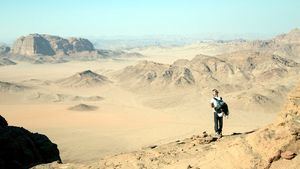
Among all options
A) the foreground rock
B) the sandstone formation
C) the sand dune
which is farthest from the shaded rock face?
the sandstone formation

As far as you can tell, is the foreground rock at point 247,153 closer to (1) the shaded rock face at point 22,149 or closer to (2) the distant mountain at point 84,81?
(1) the shaded rock face at point 22,149

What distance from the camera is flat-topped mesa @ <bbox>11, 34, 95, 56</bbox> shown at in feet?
465

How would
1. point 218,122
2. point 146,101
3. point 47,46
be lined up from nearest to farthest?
1. point 218,122
2. point 146,101
3. point 47,46

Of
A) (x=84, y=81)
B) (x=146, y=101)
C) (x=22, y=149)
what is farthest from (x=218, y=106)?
(x=84, y=81)

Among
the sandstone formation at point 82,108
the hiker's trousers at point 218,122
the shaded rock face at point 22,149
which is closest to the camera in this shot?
the hiker's trousers at point 218,122

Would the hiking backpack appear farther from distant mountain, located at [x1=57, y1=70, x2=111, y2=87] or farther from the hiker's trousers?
distant mountain, located at [x1=57, y1=70, x2=111, y2=87]

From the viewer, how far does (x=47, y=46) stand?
14500cm

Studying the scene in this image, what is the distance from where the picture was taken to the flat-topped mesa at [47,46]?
465ft

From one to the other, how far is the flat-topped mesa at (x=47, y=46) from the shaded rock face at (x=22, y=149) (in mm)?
124169

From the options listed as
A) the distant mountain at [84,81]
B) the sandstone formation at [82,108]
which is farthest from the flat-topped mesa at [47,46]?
the sandstone formation at [82,108]

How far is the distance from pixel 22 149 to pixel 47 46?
130 m

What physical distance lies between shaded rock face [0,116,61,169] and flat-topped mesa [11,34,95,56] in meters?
124

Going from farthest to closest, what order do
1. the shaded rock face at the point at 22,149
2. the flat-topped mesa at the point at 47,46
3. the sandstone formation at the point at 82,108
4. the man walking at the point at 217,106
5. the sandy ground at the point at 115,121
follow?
→ 1. the flat-topped mesa at the point at 47,46
2. the sandstone formation at the point at 82,108
3. the sandy ground at the point at 115,121
4. the shaded rock face at the point at 22,149
5. the man walking at the point at 217,106

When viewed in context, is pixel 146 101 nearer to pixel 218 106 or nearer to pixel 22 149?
pixel 22 149
